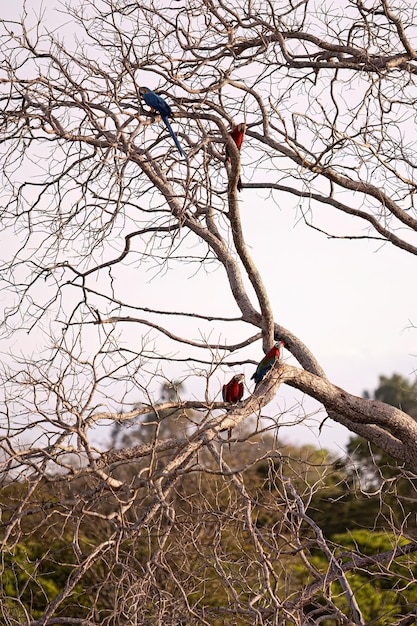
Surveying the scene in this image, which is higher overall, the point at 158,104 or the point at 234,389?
the point at 158,104

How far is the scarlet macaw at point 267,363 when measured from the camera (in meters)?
5.87

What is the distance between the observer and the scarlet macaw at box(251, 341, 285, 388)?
5.87m

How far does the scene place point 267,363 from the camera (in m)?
5.94

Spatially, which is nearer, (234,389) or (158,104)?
(158,104)

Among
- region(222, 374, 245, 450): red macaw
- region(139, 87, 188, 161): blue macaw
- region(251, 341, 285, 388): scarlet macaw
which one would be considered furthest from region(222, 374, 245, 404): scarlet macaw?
region(139, 87, 188, 161): blue macaw

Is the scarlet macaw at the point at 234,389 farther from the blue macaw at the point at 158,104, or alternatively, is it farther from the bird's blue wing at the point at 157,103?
the bird's blue wing at the point at 157,103

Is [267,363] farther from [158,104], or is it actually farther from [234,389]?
[158,104]

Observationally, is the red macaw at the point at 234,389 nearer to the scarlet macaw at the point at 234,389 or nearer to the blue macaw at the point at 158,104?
the scarlet macaw at the point at 234,389

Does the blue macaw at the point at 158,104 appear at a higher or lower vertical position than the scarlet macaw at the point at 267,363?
higher

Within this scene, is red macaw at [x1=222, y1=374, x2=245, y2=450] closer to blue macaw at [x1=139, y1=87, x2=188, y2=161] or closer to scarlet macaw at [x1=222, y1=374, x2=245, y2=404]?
scarlet macaw at [x1=222, y1=374, x2=245, y2=404]

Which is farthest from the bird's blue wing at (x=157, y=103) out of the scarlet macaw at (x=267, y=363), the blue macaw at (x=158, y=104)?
the scarlet macaw at (x=267, y=363)

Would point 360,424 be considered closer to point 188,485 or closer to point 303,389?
point 303,389

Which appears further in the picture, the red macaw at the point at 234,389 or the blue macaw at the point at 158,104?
the red macaw at the point at 234,389

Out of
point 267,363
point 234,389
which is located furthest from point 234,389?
point 267,363
